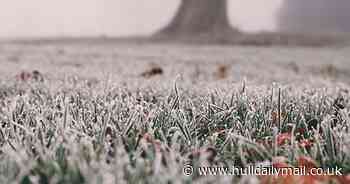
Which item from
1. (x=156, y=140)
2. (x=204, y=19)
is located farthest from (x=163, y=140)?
(x=204, y=19)

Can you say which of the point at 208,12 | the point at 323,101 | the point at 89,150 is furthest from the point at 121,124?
the point at 208,12

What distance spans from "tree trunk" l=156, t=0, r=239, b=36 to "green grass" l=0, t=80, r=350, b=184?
81.0 feet

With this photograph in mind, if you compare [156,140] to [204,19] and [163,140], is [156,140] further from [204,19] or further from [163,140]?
→ [204,19]

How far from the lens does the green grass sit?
147 cm

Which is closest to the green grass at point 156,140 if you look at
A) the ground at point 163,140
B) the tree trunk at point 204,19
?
the ground at point 163,140

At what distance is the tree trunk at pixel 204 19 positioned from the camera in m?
27.6

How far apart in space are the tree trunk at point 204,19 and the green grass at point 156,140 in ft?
81.0

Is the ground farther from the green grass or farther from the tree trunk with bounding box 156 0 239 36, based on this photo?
the tree trunk with bounding box 156 0 239 36

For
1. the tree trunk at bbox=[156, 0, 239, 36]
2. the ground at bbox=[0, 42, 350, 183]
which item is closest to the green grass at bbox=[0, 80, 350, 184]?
the ground at bbox=[0, 42, 350, 183]

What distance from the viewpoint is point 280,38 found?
24406 mm

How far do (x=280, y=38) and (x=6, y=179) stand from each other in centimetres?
2363

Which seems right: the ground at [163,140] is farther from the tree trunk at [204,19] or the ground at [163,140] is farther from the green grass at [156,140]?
the tree trunk at [204,19]

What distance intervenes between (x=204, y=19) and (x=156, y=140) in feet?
85.7

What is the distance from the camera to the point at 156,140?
1930 millimetres
